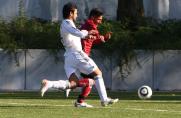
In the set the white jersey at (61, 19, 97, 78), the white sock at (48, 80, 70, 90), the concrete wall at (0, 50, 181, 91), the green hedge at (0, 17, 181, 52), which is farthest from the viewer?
the green hedge at (0, 17, 181, 52)

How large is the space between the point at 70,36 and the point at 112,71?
40.3 ft

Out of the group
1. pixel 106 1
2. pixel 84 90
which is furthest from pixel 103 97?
pixel 106 1

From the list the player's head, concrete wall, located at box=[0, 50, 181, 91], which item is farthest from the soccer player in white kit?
concrete wall, located at box=[0, 50, 181, 91]

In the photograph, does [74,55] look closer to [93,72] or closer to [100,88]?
[93,72]

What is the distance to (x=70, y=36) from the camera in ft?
49.1

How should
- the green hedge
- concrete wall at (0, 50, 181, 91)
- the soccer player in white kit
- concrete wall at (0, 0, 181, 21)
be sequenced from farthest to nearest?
concrete wall at (0, 0, 181, 21)
the green hedge
concrete wall at (0, 50, 181, 91)
the soccer player in white kit

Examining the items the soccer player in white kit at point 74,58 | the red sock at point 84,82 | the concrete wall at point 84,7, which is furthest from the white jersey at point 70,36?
the concrete wall at point 84,7

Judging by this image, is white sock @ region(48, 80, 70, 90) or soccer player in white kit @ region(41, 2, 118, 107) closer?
white sock @ region(48, 80, 70, 90)

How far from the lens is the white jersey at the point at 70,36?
14680 millimetres

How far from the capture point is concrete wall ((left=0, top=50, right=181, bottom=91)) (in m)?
27.1

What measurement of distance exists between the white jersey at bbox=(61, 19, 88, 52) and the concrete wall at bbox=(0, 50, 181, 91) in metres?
12.0

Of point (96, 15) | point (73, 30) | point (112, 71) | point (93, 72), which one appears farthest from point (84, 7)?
point (73, 30)

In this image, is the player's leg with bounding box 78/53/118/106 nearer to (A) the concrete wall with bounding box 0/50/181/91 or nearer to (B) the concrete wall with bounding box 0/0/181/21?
(A) the concrete wall with bounding box 0/50/181/91

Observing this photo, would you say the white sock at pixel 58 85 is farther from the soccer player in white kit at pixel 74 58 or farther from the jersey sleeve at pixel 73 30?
the jersey sleeve at pixel 73 30
